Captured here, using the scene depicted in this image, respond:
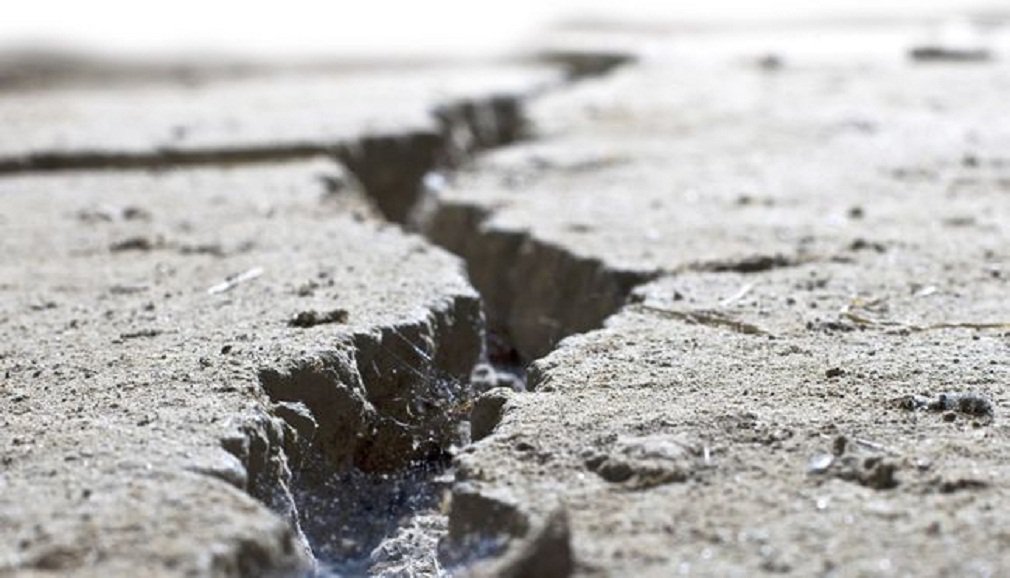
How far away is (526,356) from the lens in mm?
3529

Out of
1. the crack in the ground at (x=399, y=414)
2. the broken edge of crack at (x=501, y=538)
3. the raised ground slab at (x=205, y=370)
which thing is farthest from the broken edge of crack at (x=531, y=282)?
the broken edge of crack at (x=501, y=538)

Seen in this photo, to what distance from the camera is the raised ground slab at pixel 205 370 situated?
6.41 feet

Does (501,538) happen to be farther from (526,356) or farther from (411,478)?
(526,356)

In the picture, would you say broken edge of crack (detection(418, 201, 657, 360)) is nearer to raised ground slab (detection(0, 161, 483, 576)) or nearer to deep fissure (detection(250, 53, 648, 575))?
deep fissure (detection(250, 53, 648, 575))

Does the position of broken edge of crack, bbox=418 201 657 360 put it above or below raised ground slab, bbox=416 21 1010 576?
below

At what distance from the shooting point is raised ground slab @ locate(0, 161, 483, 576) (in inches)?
77.0

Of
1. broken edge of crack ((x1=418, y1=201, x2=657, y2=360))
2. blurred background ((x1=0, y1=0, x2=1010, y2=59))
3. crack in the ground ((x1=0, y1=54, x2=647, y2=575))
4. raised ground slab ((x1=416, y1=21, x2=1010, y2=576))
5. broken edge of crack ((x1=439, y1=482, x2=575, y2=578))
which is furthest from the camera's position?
blurred background ((x1=0, y1=0, x2=1010, y2=59))

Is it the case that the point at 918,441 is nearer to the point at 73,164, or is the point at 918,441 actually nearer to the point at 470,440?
the point at 470,440

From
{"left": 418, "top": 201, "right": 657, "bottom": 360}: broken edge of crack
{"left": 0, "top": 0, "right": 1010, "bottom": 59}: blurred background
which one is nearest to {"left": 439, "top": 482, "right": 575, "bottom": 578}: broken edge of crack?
{"left": 418, "top": 201, "right": 657, "bottom": 360}: broken edge of crack

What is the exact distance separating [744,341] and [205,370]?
0.85 m

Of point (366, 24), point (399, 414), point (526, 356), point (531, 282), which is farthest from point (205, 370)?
point (366, 24)

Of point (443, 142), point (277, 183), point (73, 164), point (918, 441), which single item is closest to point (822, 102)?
point (443, 142)

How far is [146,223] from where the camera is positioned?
390 cm

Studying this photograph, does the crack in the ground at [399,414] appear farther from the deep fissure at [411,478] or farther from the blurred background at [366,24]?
the blurred background at [366,24]
